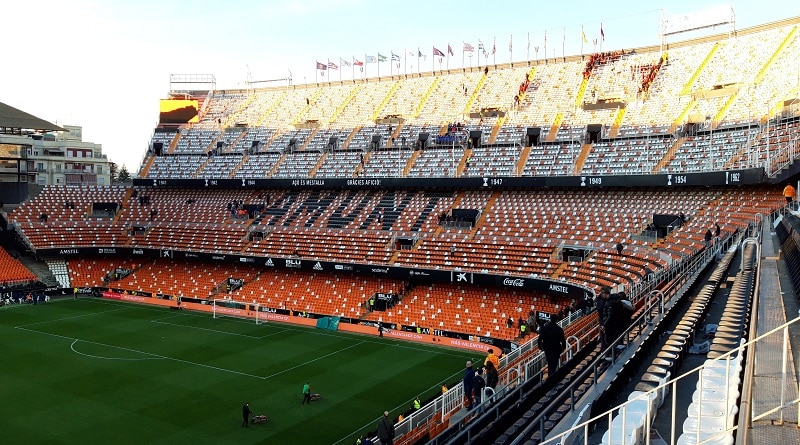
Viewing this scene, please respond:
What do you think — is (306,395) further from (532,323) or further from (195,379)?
(532,323)

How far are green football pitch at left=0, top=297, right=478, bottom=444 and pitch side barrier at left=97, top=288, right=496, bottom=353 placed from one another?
3.62 feet

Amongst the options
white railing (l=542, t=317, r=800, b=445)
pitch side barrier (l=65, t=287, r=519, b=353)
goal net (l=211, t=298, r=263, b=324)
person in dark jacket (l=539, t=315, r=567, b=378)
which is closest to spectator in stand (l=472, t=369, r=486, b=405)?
person in dark jacket (l=539, t=315, r=567, b=378)

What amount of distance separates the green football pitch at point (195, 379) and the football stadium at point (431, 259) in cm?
18

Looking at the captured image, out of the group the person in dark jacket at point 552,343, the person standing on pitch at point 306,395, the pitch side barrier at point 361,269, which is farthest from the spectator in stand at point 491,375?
the pitch side barrier at point 361,269

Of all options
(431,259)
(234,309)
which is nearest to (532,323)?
(431,259)

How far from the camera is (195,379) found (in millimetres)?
27719

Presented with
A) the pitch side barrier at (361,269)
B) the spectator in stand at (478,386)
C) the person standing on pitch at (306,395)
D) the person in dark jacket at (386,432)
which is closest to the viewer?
the person in dark jacket at (386,432)

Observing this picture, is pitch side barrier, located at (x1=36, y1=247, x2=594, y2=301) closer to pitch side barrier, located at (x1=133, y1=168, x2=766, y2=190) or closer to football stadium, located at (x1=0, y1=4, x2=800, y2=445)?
football stadium, located at (x1=0, y1=4, x2=800, y2=445)

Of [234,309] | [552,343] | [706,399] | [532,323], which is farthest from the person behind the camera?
[234,309]

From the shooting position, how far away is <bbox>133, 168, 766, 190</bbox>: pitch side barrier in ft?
109

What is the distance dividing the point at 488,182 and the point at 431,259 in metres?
7.44

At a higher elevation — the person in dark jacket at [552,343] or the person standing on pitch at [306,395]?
the person in dark jacket at [552,343]

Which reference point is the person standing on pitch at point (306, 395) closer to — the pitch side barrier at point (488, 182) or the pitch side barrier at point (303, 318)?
the pitch side barrier at point (303, 318)

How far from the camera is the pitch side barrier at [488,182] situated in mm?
33125
